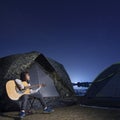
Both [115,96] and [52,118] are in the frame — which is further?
[115,96]

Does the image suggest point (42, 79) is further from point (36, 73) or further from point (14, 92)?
point (14, 92)

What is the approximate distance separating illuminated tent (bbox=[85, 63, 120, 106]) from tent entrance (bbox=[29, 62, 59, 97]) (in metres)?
1.58

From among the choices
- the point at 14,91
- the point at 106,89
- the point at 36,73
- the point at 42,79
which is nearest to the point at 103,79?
the point at 106,89

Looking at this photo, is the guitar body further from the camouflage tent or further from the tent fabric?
the tent fabric

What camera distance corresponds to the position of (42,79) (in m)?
10.8

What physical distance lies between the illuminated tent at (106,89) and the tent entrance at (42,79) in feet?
5.19

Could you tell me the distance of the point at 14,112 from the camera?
30.9 ft

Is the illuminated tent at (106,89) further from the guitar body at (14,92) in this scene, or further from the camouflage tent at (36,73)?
the guitar body at (14,92)

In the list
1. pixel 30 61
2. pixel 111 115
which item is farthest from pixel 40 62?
pixel 111 115

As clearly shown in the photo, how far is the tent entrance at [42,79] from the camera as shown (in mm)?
10602

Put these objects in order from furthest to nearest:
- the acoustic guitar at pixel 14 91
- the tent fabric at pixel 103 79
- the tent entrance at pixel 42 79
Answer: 1. the tent entrance at pixel 42 79
2. the tent fabric at pixel 103 79
3. the acoustic guitar at pixel 14 91

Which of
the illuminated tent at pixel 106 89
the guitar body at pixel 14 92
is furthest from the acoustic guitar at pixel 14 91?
the illuminated tent at pixel 106 89

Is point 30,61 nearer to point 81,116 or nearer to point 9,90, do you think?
point 9,90

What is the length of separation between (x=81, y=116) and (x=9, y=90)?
2548 mm
